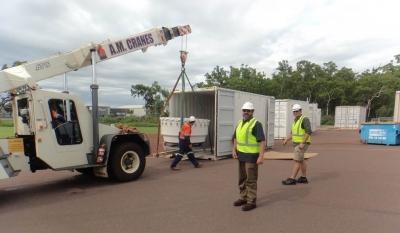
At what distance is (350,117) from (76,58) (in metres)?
31.5

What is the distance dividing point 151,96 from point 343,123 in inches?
1410

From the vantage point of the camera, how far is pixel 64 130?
602cm

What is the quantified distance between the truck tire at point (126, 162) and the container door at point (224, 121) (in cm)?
362

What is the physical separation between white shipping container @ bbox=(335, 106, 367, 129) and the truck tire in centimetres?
2987

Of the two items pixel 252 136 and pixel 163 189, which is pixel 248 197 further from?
pixel 163 189

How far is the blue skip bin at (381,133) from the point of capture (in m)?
Answer: 14.1

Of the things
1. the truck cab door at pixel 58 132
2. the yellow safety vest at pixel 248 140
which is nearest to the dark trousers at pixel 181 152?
the truck cab door at pixel 58 132

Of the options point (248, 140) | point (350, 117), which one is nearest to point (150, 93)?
point (350, 117)

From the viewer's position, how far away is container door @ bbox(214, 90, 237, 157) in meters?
9.98

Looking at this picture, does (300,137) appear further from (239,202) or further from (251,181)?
(239,202)

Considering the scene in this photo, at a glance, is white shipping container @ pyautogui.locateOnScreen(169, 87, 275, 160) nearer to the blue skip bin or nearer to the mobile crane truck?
the mobile crane truck

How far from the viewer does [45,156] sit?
5.64 metres

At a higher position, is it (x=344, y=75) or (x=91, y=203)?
(x=344, y=75)

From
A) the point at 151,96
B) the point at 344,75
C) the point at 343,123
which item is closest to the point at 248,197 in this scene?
the point at 343,123
